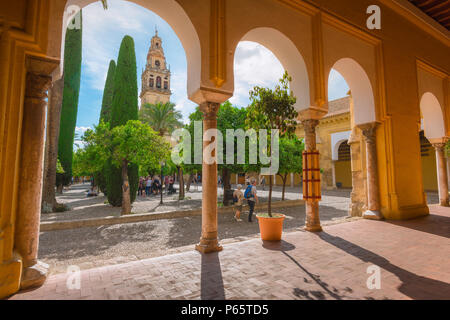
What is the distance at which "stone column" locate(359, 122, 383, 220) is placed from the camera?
6.98 metres

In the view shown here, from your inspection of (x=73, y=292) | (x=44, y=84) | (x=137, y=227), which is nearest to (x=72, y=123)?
(x=137, y=227)

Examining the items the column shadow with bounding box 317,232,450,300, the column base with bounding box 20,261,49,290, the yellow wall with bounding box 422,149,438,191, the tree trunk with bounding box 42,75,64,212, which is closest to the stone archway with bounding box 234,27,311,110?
the column shadow with bounding box 317,232,450,300

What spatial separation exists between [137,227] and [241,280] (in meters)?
6.12

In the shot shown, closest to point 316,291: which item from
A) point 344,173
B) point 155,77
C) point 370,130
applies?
point 370,130

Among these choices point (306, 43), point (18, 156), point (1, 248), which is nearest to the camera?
point (1, 248)

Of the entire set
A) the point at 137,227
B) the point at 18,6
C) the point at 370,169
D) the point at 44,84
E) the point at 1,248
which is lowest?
the point at 137,227

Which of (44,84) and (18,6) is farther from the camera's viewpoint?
(44,84)

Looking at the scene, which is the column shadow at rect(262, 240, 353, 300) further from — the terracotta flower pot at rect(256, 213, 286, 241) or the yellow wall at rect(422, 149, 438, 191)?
the yellow wall at rect(422, 149, 438, 191)

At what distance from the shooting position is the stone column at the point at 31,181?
9.41 feet

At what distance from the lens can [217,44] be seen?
4.30 meters

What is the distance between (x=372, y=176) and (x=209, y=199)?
5382 mm

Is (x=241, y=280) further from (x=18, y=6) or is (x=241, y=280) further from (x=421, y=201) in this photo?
(x=421, y=201)

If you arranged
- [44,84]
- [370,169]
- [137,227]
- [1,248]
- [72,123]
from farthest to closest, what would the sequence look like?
[72,123] → [137,227] → [370,169] → [44,84] → [1,248]

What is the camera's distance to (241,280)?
2982mm
